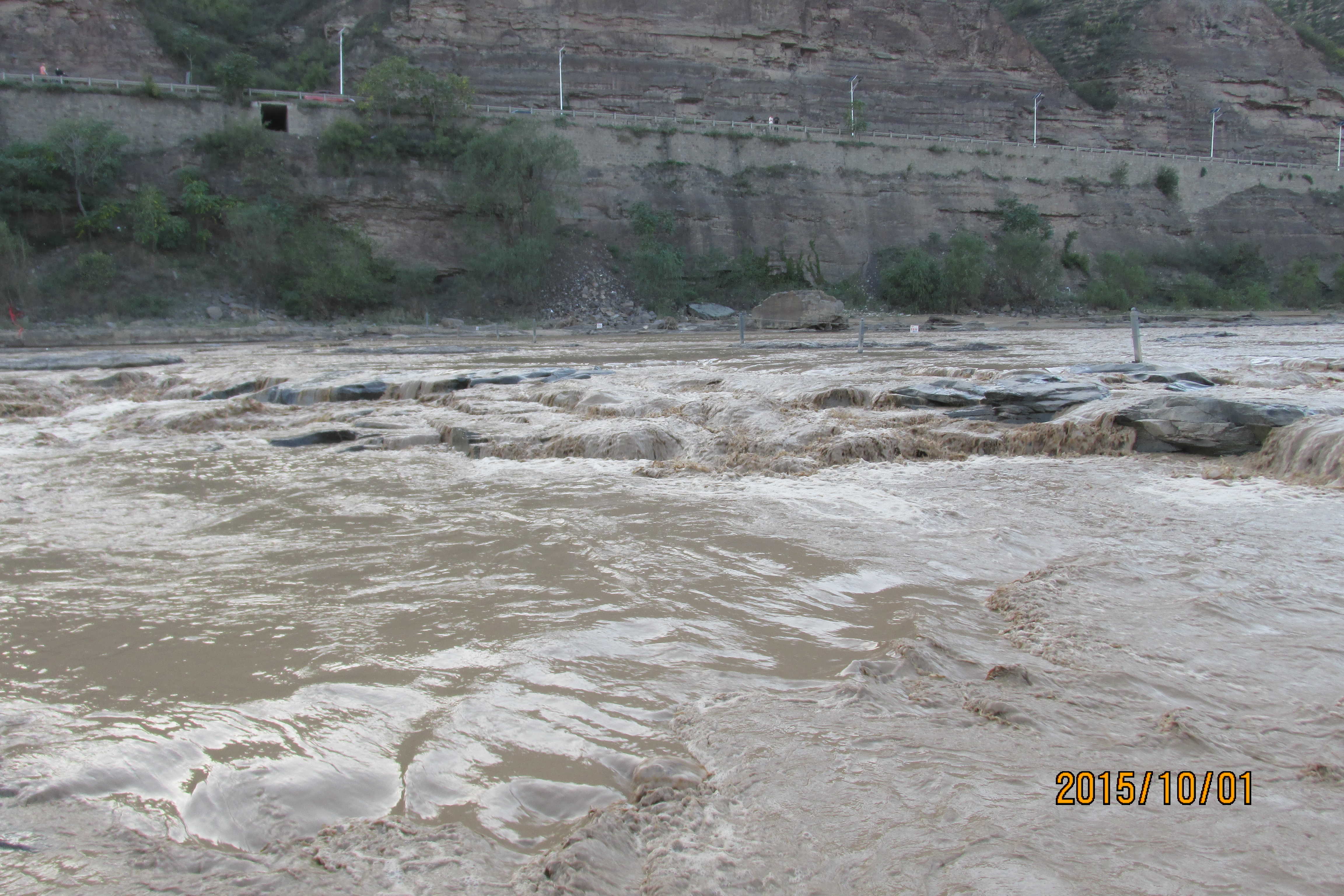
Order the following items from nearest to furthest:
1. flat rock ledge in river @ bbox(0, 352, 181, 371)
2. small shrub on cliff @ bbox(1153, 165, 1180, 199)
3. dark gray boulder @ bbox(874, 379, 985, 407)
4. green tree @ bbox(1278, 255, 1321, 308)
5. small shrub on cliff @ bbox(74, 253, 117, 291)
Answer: dark gray boulder @ bbox(874, 379, 985, 407) → flat rock ledge in river @ bbox(0, 352, 181, 371) → small shrub on cliff @ bbox(74, 253, 117, 291) → green tree @ bbox(1278, 255, 1321, 308) → small shrub on cliff @ bbox(1153, 165, 1180, 199)

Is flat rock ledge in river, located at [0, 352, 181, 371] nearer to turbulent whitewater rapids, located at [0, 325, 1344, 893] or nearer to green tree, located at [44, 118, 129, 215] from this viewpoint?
turbulent whitewater rapids, located at [0, 325, 1344, 893]

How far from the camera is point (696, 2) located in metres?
55.5

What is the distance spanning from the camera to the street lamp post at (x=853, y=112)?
50.6 m

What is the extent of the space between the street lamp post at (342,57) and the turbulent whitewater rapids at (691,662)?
42.5 metres

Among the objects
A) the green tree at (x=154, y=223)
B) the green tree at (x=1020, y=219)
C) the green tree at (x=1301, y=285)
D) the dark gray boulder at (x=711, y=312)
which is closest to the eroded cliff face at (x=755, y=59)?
the green tree at (x=1020, y=219)

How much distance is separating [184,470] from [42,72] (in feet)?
152

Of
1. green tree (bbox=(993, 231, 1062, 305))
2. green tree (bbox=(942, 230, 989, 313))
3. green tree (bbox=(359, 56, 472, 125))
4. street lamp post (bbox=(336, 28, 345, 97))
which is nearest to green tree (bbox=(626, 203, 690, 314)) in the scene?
green tree (bbox=(359, 56, 472, 125))

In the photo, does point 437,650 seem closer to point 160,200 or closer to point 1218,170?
point 160,200

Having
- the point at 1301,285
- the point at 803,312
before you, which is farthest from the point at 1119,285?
the point at 803,312

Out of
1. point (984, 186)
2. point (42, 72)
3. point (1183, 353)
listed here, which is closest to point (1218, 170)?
point (984, 186)

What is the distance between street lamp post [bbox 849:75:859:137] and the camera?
50562 mm

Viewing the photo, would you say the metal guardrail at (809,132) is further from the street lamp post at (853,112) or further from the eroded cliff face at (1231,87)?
the eroded cliff face at (1231,87)

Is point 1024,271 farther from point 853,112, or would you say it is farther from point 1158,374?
point 1158,374

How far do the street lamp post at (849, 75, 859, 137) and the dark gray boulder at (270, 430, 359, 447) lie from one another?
45146mm
